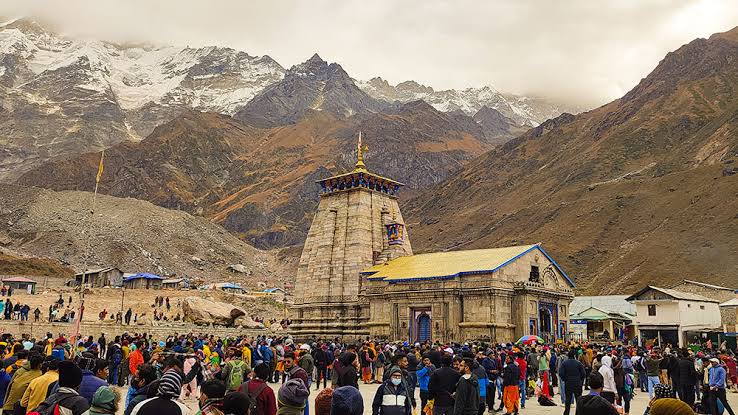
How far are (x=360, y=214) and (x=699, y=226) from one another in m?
49.7

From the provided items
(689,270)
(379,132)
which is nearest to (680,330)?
(689,270)

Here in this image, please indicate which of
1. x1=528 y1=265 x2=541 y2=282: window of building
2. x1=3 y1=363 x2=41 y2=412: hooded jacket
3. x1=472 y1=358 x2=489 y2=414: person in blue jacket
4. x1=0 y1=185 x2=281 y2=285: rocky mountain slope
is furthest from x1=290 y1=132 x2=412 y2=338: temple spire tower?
x1=0 y1=185 x2=281 y2=285: rocky mountain slope

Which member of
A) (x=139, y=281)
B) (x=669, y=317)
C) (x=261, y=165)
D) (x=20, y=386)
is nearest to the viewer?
(x=20, y=386)

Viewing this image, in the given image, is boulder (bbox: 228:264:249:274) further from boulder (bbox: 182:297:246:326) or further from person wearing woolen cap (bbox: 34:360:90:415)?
person wearing woolen cap (bbox: 34:360:90:415)

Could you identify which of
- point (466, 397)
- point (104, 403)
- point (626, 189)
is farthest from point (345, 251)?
point (626, 189)

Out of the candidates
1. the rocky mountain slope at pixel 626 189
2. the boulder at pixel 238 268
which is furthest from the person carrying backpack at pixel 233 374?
the boulder at pixel 238 268

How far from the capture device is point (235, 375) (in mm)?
11969

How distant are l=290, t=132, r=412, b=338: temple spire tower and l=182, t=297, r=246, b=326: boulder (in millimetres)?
6393

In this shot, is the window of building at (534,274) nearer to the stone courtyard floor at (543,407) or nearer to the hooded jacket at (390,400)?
the stone courtyard floor at (543,407)

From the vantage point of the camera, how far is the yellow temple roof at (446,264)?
32406 millimetres

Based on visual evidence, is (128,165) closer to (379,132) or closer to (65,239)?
(379,132)

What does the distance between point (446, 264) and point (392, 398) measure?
25.9m

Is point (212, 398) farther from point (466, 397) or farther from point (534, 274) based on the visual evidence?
point (534, 274)

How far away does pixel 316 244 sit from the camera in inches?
1651
